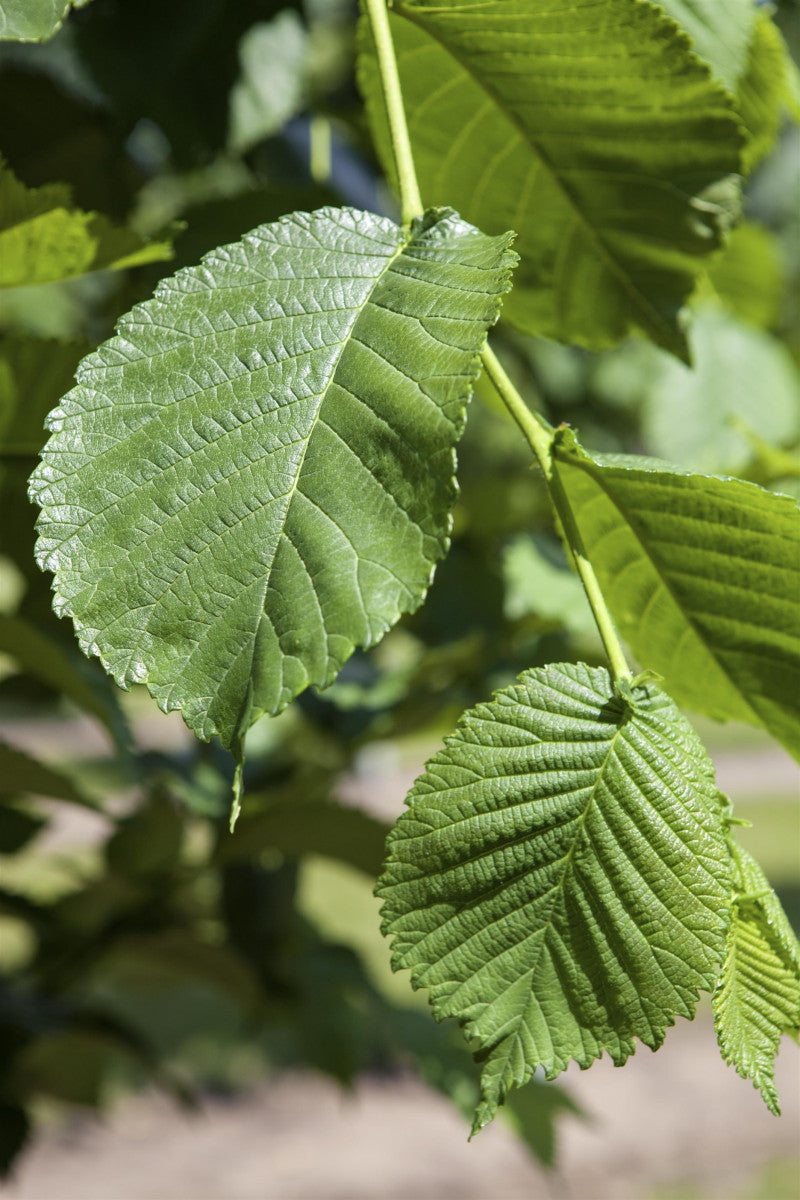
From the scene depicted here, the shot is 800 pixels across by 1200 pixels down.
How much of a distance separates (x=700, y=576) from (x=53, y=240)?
13.2 inches

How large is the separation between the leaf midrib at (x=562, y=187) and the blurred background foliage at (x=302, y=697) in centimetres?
5

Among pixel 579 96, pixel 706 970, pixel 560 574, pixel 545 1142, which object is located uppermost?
pixel 579 96

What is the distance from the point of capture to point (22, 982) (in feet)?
3.86

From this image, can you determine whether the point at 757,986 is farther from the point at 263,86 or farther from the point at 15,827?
the point at 263,86

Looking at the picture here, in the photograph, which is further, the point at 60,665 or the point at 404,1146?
the point at 404,1146

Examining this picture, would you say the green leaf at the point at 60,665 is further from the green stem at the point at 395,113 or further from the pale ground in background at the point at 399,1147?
the pale ground in background at the point at 399,1147

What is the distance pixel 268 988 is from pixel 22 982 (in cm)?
26

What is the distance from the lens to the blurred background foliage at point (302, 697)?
30.1 inches

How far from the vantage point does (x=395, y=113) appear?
47cm

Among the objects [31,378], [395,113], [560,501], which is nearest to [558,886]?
[560,501]

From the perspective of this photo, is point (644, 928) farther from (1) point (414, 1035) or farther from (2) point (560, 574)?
(1) point (414, 1035)

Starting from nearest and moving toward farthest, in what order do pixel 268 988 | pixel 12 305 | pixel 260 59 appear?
pixel 260 59 → pixel 268 988 → pixel 12 305

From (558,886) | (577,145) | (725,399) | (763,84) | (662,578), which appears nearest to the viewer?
(558,886)

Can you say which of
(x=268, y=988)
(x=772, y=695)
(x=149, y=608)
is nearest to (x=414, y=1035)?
(x=268, y=988)
